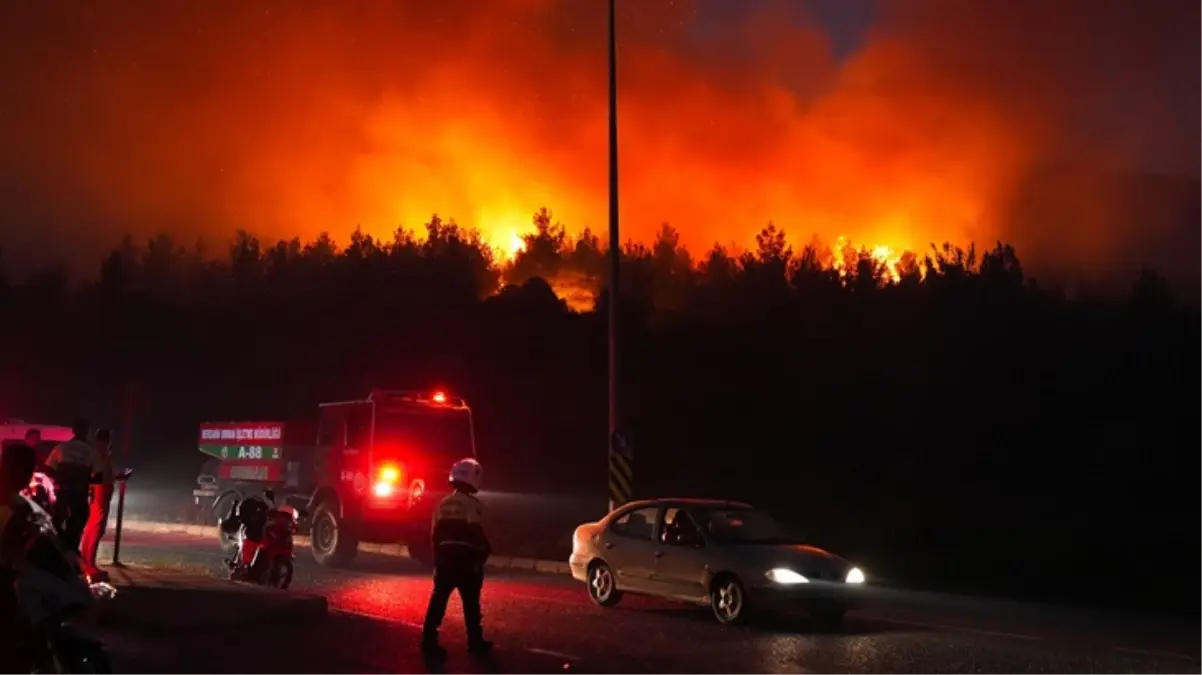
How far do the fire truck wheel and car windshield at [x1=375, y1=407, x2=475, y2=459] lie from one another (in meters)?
1.42

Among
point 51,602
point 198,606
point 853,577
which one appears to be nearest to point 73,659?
point 51,602

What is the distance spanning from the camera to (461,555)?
9.72 m

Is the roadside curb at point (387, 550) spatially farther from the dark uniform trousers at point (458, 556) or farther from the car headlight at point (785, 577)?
the dark uniform trousers at point (458, 556)

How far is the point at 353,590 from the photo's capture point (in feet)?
50.2

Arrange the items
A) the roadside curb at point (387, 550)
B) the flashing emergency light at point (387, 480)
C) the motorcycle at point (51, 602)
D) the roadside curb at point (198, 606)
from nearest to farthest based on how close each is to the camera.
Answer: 1. the motorcycle at point (51, 602)
2. the roadside curb at point (198, 606)
3. the flashing emergency light at point (387, 480)
4. the roadside curb at point (387, 550)

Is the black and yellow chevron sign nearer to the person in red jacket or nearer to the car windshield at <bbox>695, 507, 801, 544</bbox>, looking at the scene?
the car windshield at <bbox>695, 507, 801, 544</bbox>

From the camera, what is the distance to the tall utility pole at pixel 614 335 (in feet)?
64.4

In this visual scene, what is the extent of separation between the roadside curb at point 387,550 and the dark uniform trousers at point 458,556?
279 inches

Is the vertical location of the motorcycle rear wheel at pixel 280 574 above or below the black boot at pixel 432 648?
above

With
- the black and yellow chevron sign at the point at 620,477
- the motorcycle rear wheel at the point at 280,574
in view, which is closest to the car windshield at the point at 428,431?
the black and yellow chevron sign at the point at 620,477

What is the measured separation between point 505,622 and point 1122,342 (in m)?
33.4

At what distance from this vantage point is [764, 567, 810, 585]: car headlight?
12344 mm

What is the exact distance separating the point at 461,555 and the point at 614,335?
34.0 ft

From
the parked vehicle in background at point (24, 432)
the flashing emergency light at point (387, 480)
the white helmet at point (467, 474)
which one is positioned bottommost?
the white helmet at point (467, 474)
